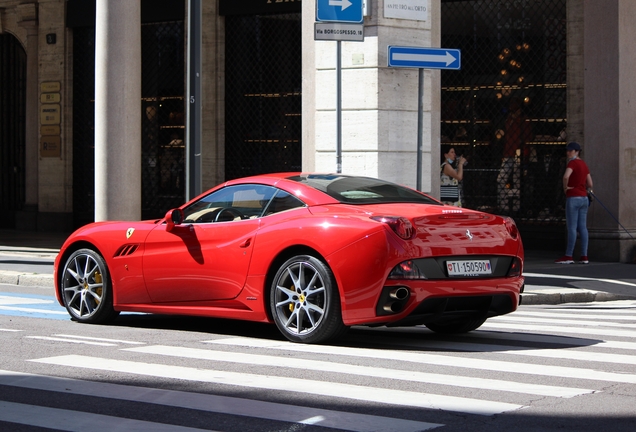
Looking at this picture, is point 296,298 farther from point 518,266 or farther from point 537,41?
point 537,41

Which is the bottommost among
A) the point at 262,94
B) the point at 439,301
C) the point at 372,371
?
the point at 372,371

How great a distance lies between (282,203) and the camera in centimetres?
927

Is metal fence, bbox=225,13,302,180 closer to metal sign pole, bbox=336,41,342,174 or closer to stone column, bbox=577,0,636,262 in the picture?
stone column, bbox=577,0,636,262

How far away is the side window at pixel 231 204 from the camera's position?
944 cm

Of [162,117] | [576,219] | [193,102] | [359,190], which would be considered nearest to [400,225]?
[359,190]

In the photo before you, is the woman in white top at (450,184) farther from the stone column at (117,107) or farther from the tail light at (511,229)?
the tail light at (511,229)

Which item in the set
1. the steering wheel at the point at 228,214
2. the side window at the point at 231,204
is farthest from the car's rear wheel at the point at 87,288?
the steering wheel at the point at 228,214

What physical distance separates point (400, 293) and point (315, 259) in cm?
72

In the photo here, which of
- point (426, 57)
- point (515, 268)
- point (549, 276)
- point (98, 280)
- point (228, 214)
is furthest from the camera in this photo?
point (549, 276)

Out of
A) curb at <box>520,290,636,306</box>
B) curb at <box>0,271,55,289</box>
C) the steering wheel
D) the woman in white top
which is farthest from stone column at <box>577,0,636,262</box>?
the steering wheel

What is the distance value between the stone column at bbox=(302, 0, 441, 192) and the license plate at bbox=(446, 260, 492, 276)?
6806mm

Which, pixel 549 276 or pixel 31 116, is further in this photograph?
pixel 31 116

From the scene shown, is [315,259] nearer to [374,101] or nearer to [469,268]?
[469,268]

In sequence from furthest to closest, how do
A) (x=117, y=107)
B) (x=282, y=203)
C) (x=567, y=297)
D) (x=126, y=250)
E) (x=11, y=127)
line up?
1. (x=11, y=127)
2. (x=117, y=107)
3. (x=567, y=297)
4. (x=126, y=250)
5. (x=282, y=203)
